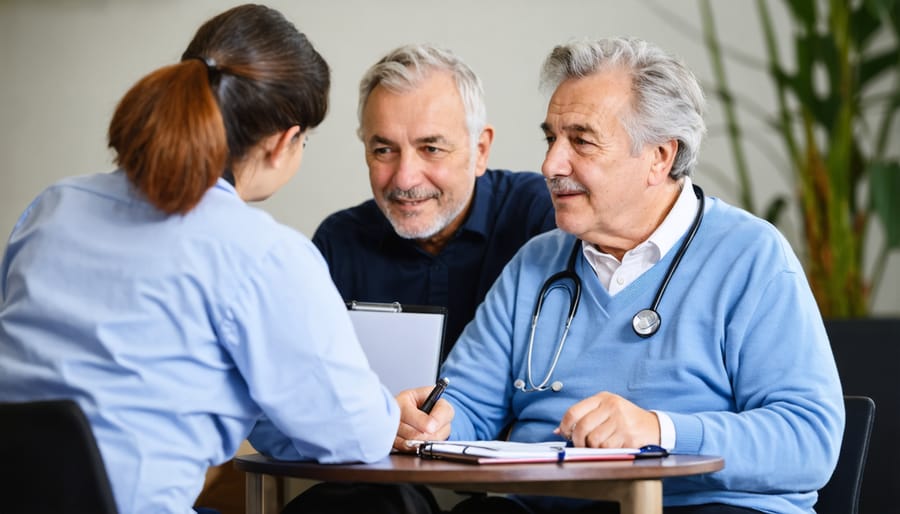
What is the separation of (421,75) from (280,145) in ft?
3.29

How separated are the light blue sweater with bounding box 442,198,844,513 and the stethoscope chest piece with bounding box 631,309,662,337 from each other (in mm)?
14

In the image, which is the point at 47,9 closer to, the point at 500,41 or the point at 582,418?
the point at 500,41

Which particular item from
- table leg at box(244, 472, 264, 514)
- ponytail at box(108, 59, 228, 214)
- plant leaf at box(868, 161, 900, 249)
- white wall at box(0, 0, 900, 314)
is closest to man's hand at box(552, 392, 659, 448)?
table leg at box(244, 472, 264, 514)

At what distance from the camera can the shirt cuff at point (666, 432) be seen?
1466 mm

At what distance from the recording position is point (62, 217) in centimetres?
129

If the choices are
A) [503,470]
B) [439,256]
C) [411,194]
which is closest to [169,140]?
[503,470]

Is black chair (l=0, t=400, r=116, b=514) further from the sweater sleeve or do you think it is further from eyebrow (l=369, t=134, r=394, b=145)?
eyebrow (l=369, t=134, r=394, b=145)

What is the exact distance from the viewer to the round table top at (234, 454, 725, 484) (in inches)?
49.0

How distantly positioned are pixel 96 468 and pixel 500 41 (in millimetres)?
2615

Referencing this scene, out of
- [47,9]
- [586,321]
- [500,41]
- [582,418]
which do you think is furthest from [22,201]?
[582,418]

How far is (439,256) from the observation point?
8.05 ft

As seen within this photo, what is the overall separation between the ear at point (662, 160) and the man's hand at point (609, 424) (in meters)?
0.54

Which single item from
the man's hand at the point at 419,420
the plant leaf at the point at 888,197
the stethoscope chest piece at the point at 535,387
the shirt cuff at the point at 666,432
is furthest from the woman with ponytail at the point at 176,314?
the plant leaf at the point at 888,197

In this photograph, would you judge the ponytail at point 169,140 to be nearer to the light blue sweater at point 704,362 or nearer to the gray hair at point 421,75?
the light blue sweater at point 704,362
